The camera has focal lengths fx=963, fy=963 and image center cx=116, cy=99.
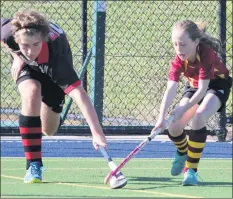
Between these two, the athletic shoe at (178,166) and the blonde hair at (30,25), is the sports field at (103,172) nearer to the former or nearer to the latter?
the athletic shoe at (178,166)

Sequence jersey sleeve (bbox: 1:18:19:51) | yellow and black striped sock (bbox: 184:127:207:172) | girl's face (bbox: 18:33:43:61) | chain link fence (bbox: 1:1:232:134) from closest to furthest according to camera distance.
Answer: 1. girl's face (bbox: 18:33:43:61)
2. jersey sleeve (bbox: 1:18:19:51)
3. yellow and black striped sock (bbox: 184:127:207:172)
4. chain link fence (bbox: 1:1:232:134)

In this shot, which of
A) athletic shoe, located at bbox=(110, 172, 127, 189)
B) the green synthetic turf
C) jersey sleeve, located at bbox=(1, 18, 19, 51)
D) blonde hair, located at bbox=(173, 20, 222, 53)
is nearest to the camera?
athletic shoe, located at bbox=(110, 172, 127, 189)

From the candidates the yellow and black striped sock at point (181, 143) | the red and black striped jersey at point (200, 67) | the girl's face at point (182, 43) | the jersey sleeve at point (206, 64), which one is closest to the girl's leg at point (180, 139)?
the yellow and black striped sock at point (181, 143)

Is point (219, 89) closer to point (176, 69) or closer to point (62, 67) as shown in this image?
point (176, 69)

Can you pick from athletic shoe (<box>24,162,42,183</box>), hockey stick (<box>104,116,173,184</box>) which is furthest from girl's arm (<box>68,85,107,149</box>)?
athletic shoe (<box>24,162,42,183</box>)

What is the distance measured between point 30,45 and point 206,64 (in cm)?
147

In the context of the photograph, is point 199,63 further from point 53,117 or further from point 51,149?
point 51,149

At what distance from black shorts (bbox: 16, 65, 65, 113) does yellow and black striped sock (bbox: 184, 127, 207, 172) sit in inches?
43.7

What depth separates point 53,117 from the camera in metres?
7.98

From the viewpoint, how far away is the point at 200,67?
24.5ft

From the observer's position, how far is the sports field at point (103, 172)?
664 cm

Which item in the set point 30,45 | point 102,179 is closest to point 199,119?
point 102,179

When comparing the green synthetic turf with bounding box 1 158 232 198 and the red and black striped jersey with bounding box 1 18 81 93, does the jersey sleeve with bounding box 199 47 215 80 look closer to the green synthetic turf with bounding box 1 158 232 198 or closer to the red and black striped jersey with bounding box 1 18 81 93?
the green synthetic turf with bounding box 1 158 232 198

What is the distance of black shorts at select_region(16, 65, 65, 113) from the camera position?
289 inches
